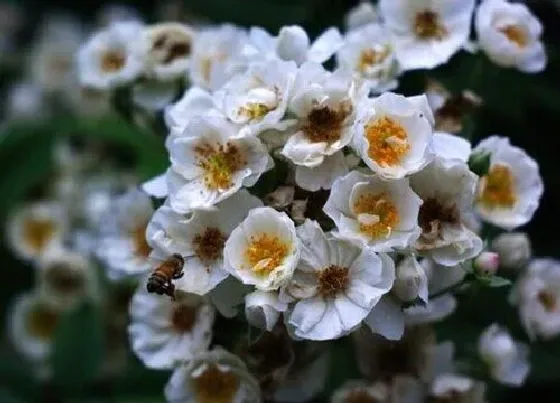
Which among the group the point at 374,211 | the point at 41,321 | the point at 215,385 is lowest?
the point at 41,321

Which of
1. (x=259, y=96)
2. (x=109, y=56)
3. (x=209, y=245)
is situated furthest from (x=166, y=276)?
(x=109, y=56)

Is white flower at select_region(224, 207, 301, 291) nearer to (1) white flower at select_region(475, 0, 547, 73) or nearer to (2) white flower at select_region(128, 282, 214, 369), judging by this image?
(2) white flower at select_region(128, 282, 214, 369)

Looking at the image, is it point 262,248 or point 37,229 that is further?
point 37,229

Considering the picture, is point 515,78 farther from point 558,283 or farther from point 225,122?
point 225,122

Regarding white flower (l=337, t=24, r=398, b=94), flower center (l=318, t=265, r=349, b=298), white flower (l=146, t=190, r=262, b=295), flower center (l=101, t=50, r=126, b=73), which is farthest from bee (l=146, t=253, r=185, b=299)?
flower center (l=101, t=50, r=126, b=73)

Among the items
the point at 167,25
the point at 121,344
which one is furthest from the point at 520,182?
the point at 121,344

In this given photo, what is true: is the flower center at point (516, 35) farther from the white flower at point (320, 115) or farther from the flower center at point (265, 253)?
the flower center at point (265, 253)

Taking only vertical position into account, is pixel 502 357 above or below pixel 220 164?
below

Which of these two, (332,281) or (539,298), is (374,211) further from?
(539,298)
